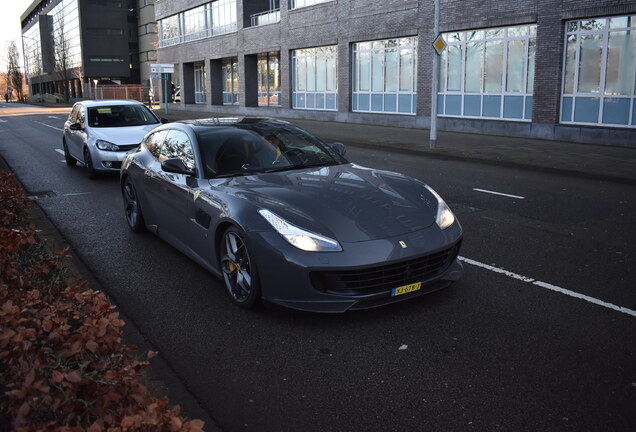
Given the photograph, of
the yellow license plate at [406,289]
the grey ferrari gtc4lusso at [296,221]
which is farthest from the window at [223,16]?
the yellow license plate at [406,289]

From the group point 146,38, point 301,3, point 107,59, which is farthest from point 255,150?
point 107,59

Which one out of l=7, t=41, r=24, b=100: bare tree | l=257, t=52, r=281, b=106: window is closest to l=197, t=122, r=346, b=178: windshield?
l=257, t=52, r=281, b=106: window

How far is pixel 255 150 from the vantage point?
6238 millimetres

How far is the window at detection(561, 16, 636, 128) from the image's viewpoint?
731 inches

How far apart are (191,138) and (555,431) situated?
4.40m

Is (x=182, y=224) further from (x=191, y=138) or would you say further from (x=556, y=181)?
(x=556, y=181)

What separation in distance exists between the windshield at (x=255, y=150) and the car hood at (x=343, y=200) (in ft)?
0.76

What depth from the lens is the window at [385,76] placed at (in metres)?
27.0

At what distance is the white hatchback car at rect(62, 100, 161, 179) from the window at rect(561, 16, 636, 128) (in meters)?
13.7

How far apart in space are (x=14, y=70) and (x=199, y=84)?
283ft

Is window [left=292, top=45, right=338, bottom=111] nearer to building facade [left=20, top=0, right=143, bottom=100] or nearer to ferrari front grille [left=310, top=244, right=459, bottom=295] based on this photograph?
ferrari front grille [left=310, top=244, right=459, bottom=295]

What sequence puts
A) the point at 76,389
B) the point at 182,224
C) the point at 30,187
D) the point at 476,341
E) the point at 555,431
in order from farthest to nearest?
the point at 30,187 → the point at 182,224 → the point at 476,341 → the point at 555,431 → the point at 76,389

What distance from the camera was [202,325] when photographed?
4.91m

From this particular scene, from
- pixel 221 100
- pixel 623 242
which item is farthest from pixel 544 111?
pixel 221 100
